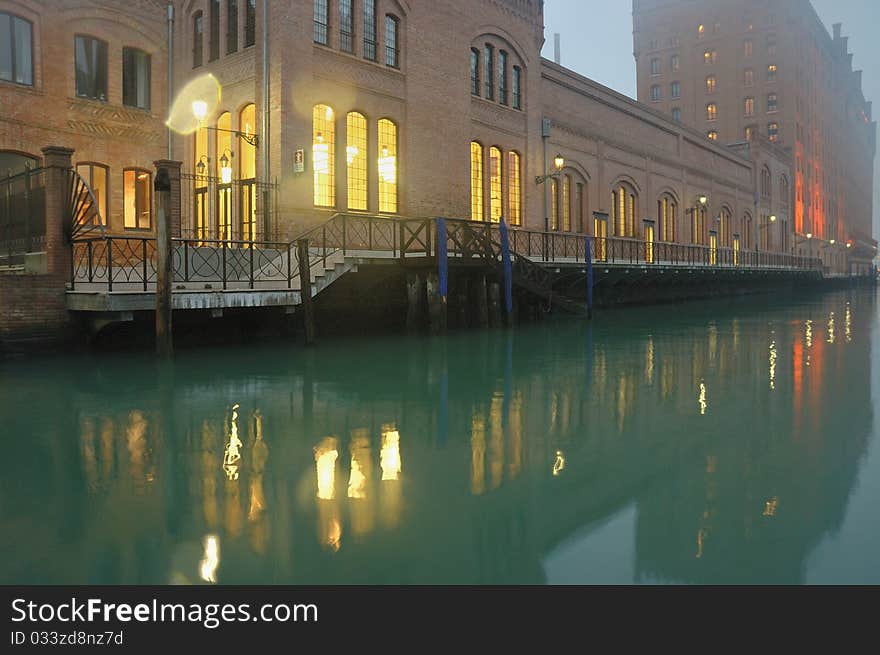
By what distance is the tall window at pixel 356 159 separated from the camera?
2109 cm

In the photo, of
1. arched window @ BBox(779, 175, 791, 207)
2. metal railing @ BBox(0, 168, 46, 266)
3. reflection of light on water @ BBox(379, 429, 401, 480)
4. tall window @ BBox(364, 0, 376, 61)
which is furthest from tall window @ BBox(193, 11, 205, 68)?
arched window @ BBox(779, 175, 791, 207)

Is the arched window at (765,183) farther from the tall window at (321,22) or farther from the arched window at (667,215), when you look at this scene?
the tall window at (321,22)

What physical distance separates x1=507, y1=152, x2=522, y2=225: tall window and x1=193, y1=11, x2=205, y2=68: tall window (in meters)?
11.2

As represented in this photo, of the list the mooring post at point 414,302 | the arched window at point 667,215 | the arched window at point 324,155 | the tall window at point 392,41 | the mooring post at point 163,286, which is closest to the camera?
the mooring post at point 163,286

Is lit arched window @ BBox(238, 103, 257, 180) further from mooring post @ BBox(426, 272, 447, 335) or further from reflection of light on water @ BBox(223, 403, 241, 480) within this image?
reflection of light on water @ BBox(223, 403, 241, 480)

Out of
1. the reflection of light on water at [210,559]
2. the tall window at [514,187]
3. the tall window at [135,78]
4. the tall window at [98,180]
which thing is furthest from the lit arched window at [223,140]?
the reflection of light on water at [210,559]

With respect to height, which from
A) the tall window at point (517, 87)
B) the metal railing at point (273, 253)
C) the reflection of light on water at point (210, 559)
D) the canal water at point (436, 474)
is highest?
the tall window at point (517, 87)

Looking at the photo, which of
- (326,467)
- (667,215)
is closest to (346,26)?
(326,467)

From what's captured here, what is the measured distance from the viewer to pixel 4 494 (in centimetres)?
552

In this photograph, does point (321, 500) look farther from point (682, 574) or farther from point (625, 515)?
point (682, 574)

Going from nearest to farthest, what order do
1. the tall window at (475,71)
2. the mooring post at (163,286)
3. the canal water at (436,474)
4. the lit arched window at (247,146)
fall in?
the canal water at (436,474), the mooring post at (163,286), the lit arched window at (247,146), the tall window at (475,71)

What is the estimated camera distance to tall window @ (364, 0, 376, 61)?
21.6 m

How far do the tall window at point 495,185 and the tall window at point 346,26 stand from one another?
24.2ft

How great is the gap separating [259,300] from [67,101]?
999 cm
